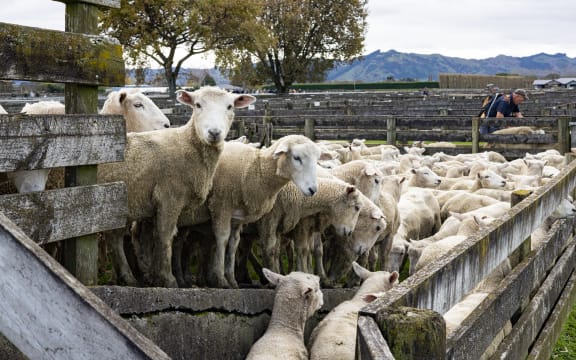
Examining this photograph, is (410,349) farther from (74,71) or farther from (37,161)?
(74,71)

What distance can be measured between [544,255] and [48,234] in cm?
364

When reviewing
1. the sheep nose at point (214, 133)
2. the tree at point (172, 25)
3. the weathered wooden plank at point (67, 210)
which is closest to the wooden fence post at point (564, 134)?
the sheep nose at point (214, 133)

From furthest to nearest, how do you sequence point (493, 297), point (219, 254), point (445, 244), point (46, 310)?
point (445, 244) → point (219, 254) → point (493, 297) → point (46, 310)

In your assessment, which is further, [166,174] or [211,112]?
[211,112]

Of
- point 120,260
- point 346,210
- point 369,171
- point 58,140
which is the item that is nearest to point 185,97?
point 120,260

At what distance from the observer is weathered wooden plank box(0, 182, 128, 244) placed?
3201 millimetres

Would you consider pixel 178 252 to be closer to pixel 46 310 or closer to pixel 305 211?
pixel 305 211

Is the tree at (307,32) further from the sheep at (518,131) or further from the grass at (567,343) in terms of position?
the grass at (567,343)

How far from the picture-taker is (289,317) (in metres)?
4.40

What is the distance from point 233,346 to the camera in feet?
13.9

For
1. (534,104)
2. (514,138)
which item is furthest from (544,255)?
(534,104)

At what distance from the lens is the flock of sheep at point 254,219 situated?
179 inches

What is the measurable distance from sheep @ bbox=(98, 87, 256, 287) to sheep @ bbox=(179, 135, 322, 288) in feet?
1.15

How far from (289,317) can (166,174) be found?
4.05ft
